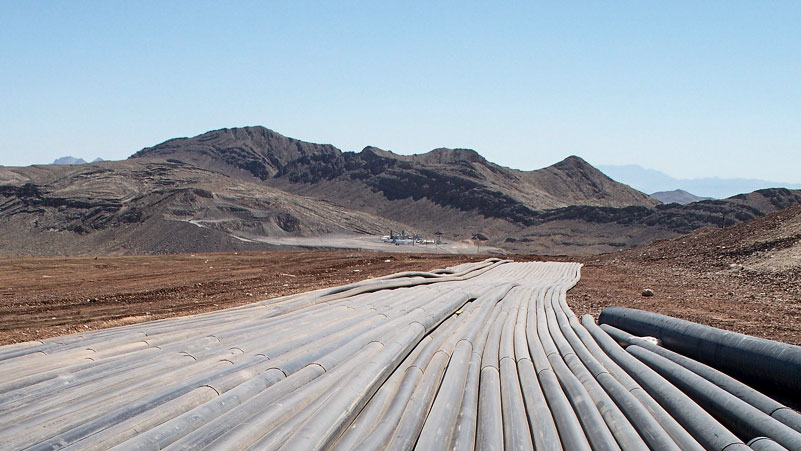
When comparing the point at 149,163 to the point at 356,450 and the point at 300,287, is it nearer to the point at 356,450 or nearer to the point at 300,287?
the point at 300,287

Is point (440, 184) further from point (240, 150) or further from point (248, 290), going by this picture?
point (248, 290)

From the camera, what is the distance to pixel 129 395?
361 centimetres

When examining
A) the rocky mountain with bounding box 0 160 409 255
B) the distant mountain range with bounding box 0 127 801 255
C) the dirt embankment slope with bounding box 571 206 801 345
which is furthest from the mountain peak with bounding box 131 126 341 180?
the dirt embankment slope with bounding box 571 206 801 345

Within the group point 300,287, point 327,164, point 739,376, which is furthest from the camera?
point 327,164

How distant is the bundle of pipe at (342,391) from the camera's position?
124 inches

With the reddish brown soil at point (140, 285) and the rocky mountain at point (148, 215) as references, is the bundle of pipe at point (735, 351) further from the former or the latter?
the rocky mountain at point (148, 215)

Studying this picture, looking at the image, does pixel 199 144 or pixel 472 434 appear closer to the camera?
pixel 472 434

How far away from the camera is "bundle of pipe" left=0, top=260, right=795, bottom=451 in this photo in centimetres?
314

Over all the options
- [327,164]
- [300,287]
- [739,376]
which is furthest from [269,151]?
[739,376]

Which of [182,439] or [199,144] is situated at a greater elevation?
[199,144]

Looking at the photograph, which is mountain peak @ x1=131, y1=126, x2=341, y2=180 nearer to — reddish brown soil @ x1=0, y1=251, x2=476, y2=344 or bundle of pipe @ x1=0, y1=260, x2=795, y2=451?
reddish brown soil @ x1=0, y1=251, x2=476, y2=344

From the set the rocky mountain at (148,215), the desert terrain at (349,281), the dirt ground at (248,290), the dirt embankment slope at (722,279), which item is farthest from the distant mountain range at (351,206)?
the dirt ground at (248,290)

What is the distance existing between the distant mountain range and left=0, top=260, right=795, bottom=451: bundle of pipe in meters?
42.5

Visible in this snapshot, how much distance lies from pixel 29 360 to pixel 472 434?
Answer: 13.0 ft
